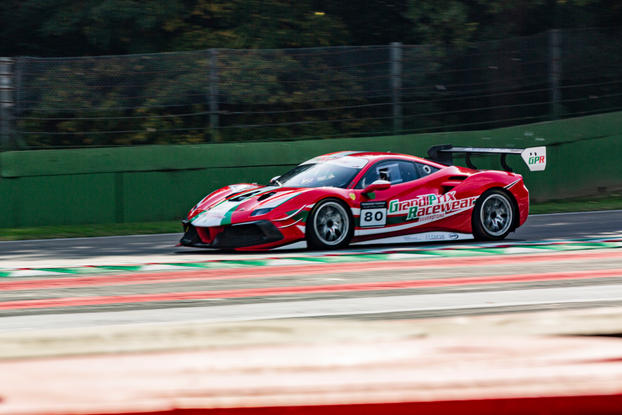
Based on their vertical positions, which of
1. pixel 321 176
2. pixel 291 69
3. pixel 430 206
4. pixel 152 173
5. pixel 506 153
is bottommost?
pixel 430 206

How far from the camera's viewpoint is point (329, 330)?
359 centimetres

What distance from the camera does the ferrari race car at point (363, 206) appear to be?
10227mm

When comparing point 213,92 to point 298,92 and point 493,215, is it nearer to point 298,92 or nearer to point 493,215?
point 298,92

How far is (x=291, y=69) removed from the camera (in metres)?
17.4

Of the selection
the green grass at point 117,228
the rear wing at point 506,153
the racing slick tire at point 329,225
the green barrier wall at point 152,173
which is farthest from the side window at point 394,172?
the green barrier wall at point 152,173

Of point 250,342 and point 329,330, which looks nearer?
point 250,342

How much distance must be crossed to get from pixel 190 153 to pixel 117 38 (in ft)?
19.4

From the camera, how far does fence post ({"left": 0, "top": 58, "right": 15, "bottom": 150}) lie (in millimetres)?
15875

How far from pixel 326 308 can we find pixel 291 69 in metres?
11.8

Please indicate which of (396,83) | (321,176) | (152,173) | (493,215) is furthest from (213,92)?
(493,215)

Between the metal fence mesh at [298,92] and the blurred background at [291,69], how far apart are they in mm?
25

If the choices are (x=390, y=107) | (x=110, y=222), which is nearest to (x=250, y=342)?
(x=110, y=222)

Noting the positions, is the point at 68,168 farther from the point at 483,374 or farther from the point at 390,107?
the point at 483,374

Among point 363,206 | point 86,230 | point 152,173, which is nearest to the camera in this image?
point 363,206
